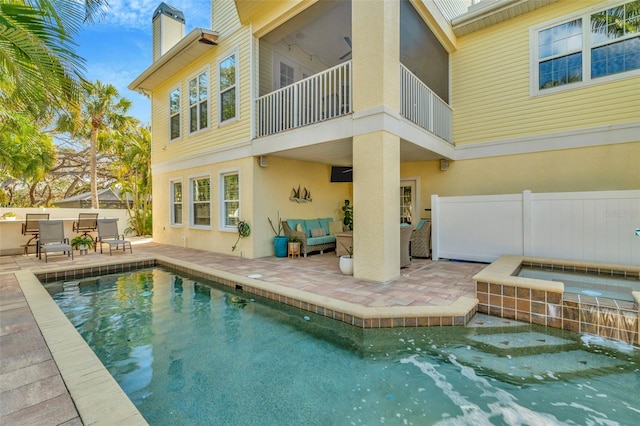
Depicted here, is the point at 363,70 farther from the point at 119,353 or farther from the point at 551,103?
the point at 119,353

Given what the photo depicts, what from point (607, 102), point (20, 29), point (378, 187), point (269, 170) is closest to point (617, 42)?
point (607, 102)

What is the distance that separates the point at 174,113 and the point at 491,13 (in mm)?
10543

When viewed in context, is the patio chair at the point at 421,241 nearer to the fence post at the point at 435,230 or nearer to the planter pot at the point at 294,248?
the fence post at the point at 435,230

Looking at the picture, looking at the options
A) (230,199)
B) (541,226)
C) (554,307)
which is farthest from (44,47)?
(541,226)

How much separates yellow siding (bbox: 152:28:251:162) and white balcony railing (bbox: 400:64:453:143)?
4.21 m

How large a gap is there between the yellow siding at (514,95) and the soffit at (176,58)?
288 inches

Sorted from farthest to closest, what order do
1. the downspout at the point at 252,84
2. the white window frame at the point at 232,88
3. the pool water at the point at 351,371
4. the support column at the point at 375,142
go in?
1. the white window frame at the point at 232,88
2. the downspout at the point at 252,84
3. the support column at the point at 375,142
4. the pool water at the point at 351,371

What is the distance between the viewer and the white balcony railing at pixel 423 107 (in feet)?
21.2

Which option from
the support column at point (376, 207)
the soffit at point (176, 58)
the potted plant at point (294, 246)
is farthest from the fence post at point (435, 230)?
the soffit at point (176, 58)

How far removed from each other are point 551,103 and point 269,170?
724 cm

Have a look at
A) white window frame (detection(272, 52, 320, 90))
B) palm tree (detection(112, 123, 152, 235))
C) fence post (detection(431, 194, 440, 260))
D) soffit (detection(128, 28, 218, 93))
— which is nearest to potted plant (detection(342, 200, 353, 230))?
fence post (detection(431, 194, 440, 260))

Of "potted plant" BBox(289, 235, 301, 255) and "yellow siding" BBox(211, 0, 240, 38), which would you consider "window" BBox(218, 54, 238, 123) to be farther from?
"potted plant" BBox(289, 235, 301, 255)

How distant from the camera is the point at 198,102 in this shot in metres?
10.2

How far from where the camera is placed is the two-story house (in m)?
5.70
